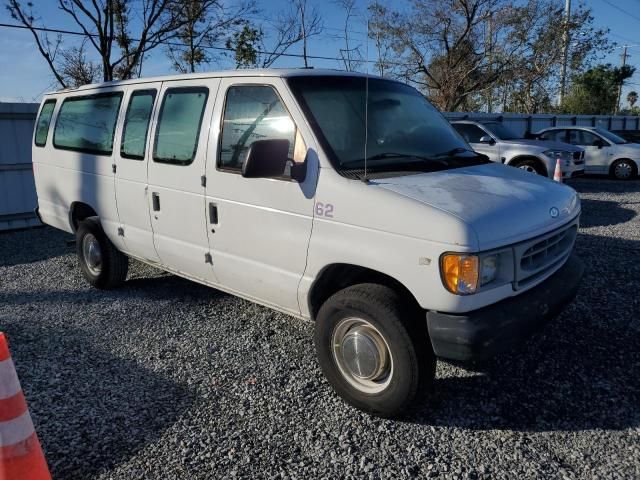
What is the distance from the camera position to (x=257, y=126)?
140 inches

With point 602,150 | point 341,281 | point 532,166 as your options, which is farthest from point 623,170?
point 341,281

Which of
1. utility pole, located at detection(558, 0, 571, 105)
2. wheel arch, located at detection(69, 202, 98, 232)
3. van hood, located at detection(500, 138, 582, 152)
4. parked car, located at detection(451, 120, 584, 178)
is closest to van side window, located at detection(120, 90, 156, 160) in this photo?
wheel arch, located at detection(69, 202, 98, 232)

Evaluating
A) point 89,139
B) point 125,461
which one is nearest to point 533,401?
point 125,461

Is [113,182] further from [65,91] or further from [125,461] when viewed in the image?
[125,461]

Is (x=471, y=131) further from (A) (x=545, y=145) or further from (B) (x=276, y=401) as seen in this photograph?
(B) (x=276, y=401)

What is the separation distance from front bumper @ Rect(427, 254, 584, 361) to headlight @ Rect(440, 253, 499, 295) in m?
0.16

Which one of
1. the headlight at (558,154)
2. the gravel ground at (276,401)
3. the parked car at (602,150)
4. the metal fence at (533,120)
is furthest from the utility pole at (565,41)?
the gravel ground at (276,401)

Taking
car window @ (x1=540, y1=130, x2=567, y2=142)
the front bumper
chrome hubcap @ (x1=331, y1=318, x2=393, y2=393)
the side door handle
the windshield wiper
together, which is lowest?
chrome hubcap @ (x1=331, y1=318, x2=393, y2=393)

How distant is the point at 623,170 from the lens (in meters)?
14.4

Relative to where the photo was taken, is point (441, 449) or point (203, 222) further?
point (203, 222)

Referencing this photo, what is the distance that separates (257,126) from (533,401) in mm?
2549

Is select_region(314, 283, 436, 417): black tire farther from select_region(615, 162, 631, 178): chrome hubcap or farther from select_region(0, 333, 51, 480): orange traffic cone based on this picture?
select_region(615, 162, 631, 178): chrome hubcap

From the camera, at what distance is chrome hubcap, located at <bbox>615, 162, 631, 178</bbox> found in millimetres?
14359

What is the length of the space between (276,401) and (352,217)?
1305 millimetres
